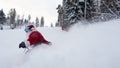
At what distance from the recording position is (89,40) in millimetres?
7500

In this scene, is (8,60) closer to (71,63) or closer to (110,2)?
(71,63)

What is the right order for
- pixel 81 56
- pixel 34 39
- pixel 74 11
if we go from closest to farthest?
pixel 81 56 → pixel 34 39 → pixel 74 11

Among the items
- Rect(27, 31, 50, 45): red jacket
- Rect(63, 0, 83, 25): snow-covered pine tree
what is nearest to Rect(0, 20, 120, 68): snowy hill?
Rect(27, 31, 50, 45): red jacket

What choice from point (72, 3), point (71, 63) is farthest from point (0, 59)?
point (72, 3)

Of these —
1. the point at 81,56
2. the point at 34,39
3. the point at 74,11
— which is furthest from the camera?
the point at 74,11

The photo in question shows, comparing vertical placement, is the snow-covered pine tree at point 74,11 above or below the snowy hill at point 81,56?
above

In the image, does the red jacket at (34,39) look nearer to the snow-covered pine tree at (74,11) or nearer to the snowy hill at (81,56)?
the snowy hill at (81,56)

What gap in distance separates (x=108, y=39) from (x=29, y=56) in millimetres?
2189

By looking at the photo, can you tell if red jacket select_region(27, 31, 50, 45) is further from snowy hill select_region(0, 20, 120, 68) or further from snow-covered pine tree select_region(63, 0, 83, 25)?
snow-covered pine tree select_region(63, 0, 83, 25)

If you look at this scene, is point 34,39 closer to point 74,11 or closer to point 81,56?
point 81,56

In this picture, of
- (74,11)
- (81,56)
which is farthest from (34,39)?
(74,11)

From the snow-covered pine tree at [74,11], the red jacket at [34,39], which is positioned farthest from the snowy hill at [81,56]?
the snow-covered pine tree at [74,11]

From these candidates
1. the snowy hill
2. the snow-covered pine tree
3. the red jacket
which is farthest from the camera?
the snow-covered pine tree

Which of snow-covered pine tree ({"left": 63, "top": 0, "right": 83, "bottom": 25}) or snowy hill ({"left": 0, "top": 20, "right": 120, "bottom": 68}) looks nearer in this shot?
snowy hill ({"left": 0, "top": 20, "right": 120, "bottom": 68})
